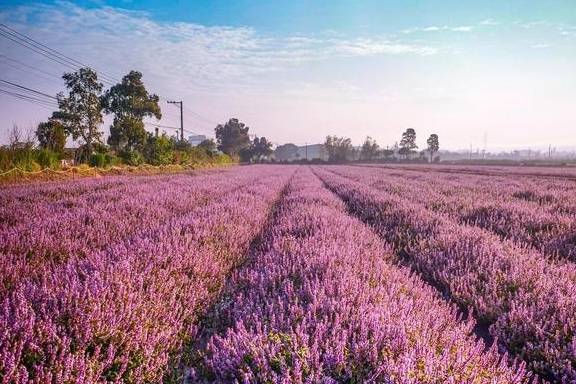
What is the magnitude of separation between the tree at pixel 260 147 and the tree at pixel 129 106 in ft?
224

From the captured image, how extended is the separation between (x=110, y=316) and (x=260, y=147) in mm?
117112

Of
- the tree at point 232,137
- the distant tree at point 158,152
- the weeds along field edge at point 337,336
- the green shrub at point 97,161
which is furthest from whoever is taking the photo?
the tree at point 232,137

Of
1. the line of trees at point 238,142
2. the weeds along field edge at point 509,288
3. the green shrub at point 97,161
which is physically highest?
the line of trees at point 238,142

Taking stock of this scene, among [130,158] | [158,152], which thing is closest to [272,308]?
[130,158]

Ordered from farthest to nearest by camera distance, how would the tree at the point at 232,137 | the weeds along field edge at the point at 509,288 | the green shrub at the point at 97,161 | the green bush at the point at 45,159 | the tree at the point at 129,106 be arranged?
the tree at the point at 232,137 < the tree at the point at 129,106 < the green shrub at the point at 97,161 < the green bush at the point at 45,159 < the weeds along field edge at the point at 509,288

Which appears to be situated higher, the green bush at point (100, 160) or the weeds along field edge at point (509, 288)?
the green bush at point (100, 160)

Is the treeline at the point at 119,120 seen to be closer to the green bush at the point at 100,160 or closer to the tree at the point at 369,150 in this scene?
the green bush at the point at 100,160

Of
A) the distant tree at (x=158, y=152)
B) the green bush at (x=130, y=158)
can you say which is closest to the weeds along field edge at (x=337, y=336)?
the green bush at (x=130, y=158)

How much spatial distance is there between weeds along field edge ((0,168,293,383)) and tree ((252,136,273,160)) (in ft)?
372

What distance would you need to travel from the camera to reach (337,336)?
220 centimetres

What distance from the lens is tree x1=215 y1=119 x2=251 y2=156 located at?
11194 cm

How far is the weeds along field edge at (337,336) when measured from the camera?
1.98 m

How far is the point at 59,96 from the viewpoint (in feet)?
143

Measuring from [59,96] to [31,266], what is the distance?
46.9 meters
